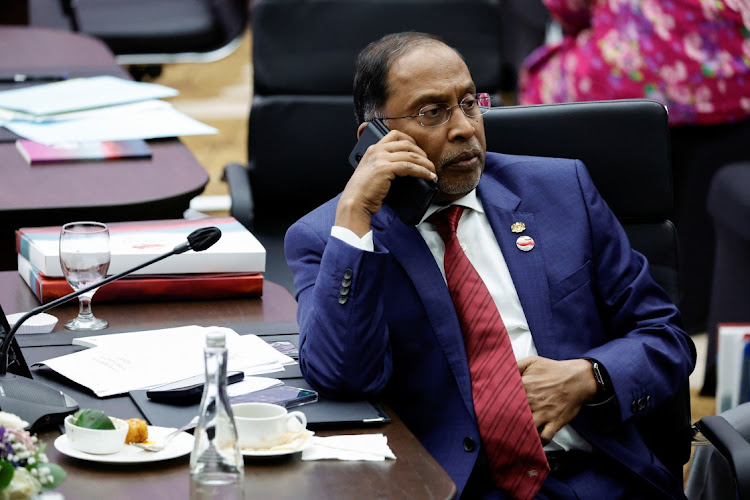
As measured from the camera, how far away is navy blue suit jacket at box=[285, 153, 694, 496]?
1.76 metres

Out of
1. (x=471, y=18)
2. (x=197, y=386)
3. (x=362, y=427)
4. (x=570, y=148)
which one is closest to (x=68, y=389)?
(x=197, y=386)

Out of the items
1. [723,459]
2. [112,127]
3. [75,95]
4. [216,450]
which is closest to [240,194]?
[112,127]

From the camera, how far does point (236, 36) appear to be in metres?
4.62

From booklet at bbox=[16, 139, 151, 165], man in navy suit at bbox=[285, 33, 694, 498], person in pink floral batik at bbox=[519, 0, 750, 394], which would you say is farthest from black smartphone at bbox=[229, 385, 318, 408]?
person in pink floral batik at bbox=[519, 0, 750, 394]

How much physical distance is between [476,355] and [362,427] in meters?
0.35

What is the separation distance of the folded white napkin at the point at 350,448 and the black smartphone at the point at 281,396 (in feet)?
0.32

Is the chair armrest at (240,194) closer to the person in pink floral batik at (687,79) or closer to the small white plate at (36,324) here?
the small white plate at (36,324)

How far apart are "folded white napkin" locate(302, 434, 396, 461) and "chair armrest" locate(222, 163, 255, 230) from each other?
1.40m

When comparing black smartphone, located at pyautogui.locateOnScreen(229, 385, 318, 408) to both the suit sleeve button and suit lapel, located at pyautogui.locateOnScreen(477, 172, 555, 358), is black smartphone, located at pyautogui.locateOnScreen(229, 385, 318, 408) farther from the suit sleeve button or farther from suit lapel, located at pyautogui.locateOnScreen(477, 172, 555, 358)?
suit lapel, located at pyautogui.locateOnScreen(477, 172, 555, 358)

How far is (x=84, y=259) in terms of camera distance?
1.92 metres

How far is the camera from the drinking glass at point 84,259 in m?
1.92

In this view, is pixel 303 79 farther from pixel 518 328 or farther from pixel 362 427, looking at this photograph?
pixel 362 427

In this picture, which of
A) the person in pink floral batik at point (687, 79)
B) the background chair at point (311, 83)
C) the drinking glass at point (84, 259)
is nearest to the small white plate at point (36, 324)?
the drinking glass at point (84, 259)

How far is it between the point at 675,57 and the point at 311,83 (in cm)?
116
